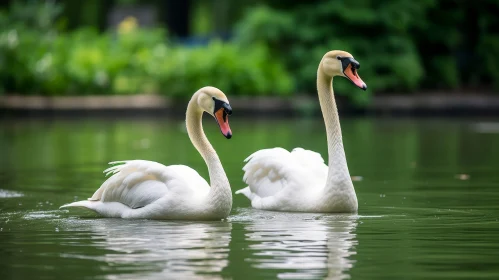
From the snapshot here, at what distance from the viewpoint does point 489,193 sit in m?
11.7

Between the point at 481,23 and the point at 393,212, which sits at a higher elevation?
the point at 481,23

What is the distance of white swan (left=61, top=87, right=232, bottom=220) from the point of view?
9.49 metres

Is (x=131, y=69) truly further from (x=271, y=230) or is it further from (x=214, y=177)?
(x=271, y=230)

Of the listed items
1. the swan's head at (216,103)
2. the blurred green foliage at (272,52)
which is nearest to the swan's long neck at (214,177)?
the swan's head at (216,103)

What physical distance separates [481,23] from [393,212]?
25138 millimetres

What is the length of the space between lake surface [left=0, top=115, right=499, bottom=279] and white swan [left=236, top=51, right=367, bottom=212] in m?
0.20

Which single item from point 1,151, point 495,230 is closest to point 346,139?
point 1,151

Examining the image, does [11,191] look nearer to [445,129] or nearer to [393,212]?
[393,212]

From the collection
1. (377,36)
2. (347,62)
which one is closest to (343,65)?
(347,62)

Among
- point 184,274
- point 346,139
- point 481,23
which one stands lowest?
point 184,274

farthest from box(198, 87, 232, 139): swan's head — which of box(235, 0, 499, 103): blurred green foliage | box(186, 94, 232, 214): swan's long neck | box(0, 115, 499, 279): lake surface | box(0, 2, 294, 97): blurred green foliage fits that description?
box(235, 0, 499, 103): blurred green foliage

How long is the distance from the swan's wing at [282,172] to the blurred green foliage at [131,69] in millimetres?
18965

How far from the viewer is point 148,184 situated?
385 inches

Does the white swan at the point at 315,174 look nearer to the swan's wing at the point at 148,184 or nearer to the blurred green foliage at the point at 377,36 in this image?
the swan's wing at the point at 148,184
